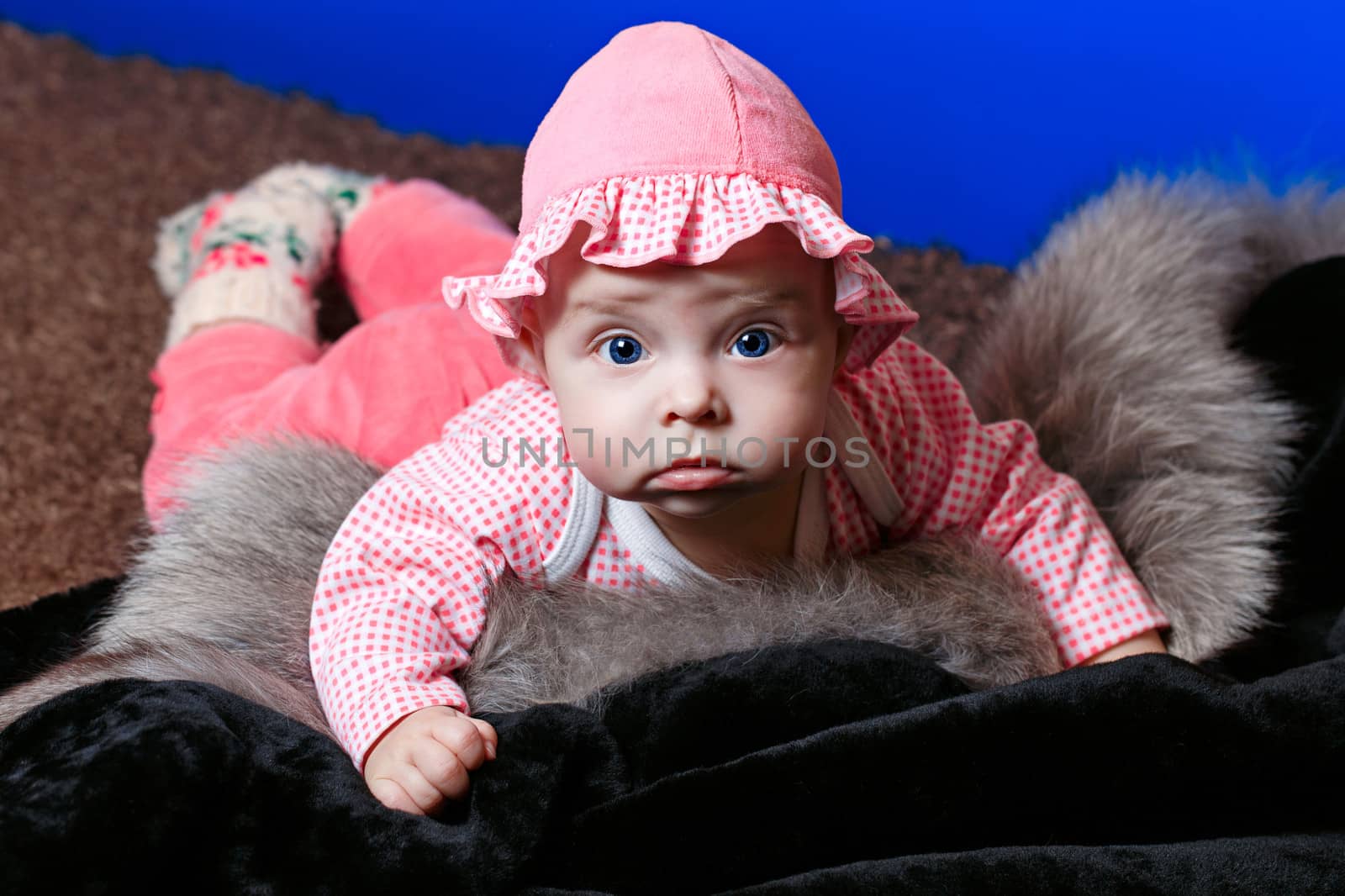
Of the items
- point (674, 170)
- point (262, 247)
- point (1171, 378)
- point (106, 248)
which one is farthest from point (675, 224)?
point (106, 248)

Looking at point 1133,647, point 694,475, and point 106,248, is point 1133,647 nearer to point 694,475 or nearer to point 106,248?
point 694,475

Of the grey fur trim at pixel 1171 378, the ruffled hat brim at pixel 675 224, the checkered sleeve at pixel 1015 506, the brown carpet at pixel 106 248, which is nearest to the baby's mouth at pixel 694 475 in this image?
the ruffled hat brim at pixel 675 224

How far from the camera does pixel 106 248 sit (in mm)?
1584

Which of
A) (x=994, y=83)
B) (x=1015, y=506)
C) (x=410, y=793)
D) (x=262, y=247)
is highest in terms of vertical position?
(x=994, y=83)

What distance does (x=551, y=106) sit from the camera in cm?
77

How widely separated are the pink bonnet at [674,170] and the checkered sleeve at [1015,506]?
0.62ft

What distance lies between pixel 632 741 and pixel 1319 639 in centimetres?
55

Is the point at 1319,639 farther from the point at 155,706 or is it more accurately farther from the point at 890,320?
the point at 155,706

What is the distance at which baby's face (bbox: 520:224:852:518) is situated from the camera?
0.69 m

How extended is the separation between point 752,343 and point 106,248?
118 cm

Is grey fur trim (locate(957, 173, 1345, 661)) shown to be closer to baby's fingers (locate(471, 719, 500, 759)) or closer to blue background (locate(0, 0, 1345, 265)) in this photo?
blue background (locate(0, 0, 1345, 265))

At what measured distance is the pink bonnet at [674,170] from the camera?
0.67m

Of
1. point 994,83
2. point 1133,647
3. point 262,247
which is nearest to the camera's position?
point 1133,647

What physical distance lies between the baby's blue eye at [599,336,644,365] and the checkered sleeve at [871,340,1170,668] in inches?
10.6
